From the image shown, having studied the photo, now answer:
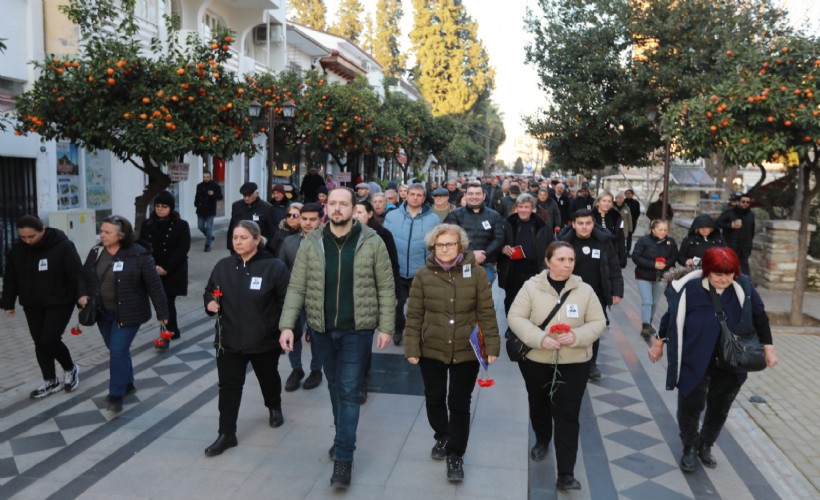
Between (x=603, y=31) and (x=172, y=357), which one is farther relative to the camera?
(x=603, y=31)

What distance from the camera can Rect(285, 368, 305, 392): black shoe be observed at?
21.1 ft

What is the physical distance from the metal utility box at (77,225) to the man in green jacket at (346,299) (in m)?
8.36

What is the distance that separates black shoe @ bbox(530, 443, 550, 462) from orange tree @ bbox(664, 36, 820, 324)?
5686 mm

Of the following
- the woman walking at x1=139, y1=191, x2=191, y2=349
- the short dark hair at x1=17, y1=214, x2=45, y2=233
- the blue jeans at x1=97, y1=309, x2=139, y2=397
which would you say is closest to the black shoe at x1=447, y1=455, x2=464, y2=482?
the blue jeans at x1=97, y1=309, x2=139, y2=397

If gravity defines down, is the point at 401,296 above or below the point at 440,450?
above

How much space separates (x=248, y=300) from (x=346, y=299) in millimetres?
890

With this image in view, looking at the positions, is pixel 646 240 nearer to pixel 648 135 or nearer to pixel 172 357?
pixel 172 357

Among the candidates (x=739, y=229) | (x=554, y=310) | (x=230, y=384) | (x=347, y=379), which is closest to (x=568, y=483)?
(x=554, y=310)

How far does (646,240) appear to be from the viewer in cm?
890

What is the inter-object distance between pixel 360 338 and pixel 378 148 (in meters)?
20.8

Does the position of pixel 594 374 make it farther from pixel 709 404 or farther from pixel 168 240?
pixel 168 240

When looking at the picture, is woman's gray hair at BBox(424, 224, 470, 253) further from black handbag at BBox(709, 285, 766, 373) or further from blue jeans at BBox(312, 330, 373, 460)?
black handbag at BBox(709, 285, 766, 373)

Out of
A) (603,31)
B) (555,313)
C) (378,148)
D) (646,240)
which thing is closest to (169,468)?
(555,313)

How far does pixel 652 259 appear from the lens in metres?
8.69
